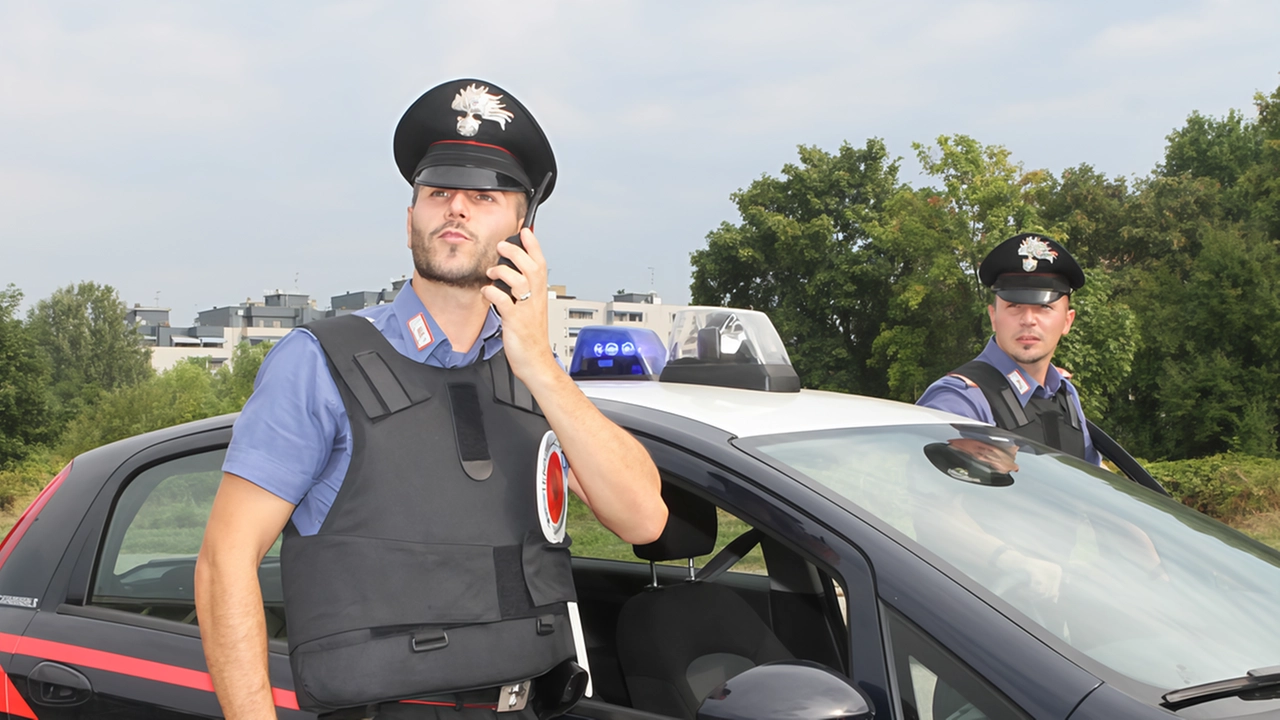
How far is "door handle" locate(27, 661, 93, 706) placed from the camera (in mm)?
2246

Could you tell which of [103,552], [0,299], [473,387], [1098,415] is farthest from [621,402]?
[0,299]

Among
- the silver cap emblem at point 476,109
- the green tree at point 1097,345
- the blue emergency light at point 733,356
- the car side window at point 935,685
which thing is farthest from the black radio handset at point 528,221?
the green tree at point 1097,345

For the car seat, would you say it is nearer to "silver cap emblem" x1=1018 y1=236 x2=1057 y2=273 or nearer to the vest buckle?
the vest buckle

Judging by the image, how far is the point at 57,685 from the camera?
227 cm

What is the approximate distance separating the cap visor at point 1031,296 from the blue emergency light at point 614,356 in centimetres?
121

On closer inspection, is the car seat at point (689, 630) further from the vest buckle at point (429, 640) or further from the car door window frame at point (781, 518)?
the vest buckle at point (429, 640)

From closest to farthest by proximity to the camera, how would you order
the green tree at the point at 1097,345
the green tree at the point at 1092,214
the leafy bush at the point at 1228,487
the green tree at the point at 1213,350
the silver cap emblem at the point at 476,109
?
the silver cap emblem at the point at 476,109 < the leafy bush at the point at 1228,487 < the green tree at the point at 1213,350 < the green tree at the point at 1097,345 < the green tree at the point at 1092,214

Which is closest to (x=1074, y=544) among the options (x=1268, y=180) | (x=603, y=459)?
(x=603, y=459)

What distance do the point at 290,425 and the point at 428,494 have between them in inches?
9.6

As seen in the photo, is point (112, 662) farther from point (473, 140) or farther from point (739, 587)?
point (739, 587)

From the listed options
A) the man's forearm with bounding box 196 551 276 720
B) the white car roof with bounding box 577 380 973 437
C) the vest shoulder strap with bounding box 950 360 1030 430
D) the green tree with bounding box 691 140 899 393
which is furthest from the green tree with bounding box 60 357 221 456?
the man's forearm with bounding box 196 551 276 720

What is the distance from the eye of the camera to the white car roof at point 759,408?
2055mm

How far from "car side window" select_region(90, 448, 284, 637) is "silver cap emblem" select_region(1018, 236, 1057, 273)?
249cm

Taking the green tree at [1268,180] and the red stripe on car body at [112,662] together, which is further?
the green tree at [1268,180]
